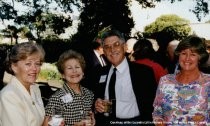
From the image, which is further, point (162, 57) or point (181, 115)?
point (162, 57)

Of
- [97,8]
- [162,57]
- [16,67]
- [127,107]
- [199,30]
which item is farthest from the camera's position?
[199,30]

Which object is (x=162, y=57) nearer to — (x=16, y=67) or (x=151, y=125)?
(x=151, y=125)

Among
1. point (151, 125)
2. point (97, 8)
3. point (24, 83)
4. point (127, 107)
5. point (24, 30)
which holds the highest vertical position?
point (97, 8)

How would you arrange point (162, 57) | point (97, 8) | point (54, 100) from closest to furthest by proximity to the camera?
point (54, 100), point (162, 57), point (97, 8)

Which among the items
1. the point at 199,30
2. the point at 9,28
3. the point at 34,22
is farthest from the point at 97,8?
the point at 199,30

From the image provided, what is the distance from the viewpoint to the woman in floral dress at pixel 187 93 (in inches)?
129

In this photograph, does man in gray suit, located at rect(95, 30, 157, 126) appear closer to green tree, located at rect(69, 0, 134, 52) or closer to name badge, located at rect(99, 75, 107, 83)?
name badge, located at rect(99, 75, 107, 83)

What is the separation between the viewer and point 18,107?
2.97 metres

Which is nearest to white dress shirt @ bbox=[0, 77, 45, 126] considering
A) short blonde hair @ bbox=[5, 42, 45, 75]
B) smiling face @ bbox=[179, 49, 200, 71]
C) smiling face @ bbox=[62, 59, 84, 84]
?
short blonde hair @ bbox=[5, 42, 45, 75]

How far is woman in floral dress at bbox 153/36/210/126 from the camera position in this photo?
329 cm

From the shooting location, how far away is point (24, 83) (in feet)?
10.8

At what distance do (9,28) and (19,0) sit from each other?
5.41 feet

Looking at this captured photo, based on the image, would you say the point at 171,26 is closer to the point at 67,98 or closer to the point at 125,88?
the point at 125,88

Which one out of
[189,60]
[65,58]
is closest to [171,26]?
[65,58]
